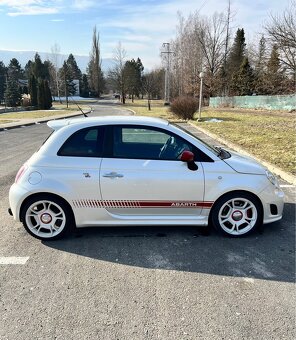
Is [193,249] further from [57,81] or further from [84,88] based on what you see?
[84,88]

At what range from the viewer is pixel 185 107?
77.0 ft

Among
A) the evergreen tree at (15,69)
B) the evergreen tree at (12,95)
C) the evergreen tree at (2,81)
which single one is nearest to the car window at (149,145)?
the evergreen tree at (12,95)

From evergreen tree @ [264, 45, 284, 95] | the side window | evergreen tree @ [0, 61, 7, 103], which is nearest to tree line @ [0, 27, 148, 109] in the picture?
evergreen tree @ [0, 61, 7, 103]

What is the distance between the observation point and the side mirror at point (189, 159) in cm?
404

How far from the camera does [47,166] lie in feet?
13.4

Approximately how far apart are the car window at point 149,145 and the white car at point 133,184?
13 millimetres

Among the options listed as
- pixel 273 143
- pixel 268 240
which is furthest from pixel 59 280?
pixel 273 143

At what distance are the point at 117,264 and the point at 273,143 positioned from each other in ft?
29.0

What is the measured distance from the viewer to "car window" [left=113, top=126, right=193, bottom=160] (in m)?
4.18

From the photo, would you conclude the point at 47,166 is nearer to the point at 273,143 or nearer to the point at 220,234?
the point at 220,234

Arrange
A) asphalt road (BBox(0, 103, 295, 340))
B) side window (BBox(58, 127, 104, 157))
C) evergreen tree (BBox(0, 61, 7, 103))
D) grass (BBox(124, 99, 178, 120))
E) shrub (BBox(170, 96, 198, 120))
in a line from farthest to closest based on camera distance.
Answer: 1. evergreen tree (BBox(0, 61, 7, 103))
2. grass (BBox(124, 99, 178, 120))
3. shrub (BBox(170, 96, 198, 120))
4. side window (BBox(58, 127, 104, 157))
5. asphalt road (BBox(0, 103, 295, 340))

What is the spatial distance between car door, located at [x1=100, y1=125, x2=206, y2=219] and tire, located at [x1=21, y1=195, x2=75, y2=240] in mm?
540

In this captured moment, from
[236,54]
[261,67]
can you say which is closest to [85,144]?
[261,67]

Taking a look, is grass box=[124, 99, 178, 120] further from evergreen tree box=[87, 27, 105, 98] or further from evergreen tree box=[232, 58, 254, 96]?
evergreen tree box=[87, 27, 105, 98]
